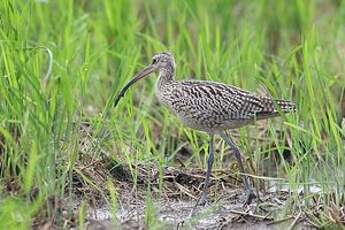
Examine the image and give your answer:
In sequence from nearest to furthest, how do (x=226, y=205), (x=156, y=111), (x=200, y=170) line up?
(x=226, y=205), (x=200, y=170), (x=156, y=111)

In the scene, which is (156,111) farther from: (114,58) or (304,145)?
(304,145)

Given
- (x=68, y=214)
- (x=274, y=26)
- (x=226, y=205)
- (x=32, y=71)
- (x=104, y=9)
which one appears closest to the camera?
(x=68, y=214)

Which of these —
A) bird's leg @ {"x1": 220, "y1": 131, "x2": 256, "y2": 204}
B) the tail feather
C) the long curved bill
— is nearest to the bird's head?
the long curved bill

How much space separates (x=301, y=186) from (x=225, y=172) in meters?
0.86

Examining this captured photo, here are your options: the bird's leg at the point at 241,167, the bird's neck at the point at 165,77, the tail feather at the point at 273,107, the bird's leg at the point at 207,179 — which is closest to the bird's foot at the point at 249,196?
the bird's leg at the point at 241,167

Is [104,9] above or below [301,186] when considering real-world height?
above

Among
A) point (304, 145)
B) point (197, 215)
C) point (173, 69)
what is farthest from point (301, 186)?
point (173, 69)

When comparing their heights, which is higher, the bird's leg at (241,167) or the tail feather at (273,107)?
the tail feather at (273,107)

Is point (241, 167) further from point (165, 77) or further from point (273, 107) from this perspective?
point (165, 77)

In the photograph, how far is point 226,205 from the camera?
7375 mm

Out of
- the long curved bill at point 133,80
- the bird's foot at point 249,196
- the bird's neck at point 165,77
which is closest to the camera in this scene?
the bird's foot at point 249,196

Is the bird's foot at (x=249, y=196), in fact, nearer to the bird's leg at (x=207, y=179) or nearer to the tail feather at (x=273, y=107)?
the bird's leg at (x=207, y=179)

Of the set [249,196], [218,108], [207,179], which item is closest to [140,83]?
[218,108]

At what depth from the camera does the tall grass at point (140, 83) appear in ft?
22.0
